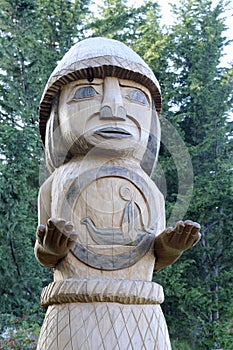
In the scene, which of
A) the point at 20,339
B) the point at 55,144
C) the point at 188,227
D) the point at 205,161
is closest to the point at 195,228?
the point at 188,227

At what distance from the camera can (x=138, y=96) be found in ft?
9.56

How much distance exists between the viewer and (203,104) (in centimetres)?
932

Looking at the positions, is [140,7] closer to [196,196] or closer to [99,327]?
[196,196]

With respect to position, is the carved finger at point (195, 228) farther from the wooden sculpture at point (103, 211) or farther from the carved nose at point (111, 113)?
the carved nose at point (111, 113)

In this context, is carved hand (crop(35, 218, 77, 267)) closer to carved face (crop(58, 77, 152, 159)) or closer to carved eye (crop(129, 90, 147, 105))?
carved face (crop(58, 77, 152, 159))

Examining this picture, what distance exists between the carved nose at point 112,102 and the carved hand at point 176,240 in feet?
2.56

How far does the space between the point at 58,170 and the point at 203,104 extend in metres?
6.95

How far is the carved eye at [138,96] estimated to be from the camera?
2885 millimetres

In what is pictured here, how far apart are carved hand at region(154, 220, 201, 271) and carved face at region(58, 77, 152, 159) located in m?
0.61

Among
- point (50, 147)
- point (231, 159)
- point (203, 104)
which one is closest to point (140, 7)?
point (203, 104)

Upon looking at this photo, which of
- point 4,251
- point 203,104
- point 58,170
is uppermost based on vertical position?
point 203,104

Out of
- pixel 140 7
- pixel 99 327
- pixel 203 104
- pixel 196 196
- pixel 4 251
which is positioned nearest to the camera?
pixel 99 327

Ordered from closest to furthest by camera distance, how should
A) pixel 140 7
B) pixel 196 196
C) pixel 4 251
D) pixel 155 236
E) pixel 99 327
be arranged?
pixel 99 327 → pixel 155 236 → pixel 4 251 → pixel 196 196 → pixel 140 7

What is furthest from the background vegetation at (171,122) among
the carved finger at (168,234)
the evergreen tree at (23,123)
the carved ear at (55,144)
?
the carved finger at (168,234)
